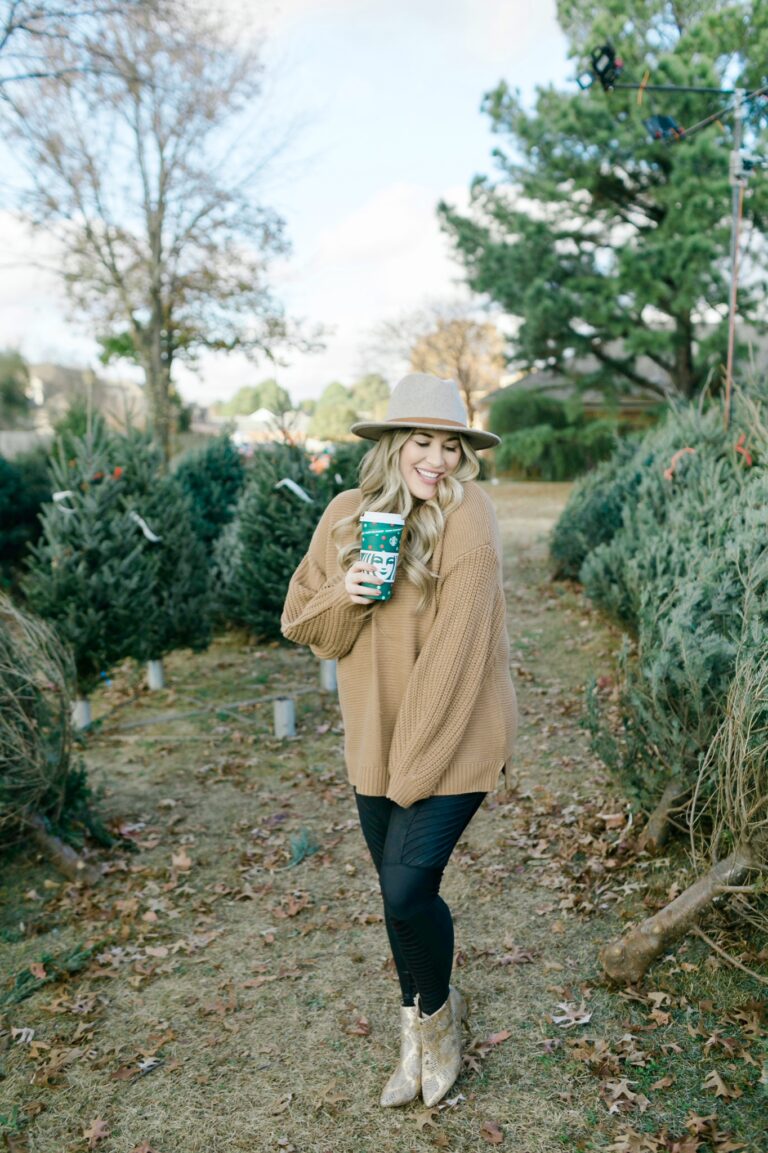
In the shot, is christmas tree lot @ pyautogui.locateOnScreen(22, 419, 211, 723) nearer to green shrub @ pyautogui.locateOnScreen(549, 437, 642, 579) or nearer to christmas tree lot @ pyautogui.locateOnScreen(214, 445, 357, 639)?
christmas tree lot @ pyautogui.locateOnScreen(214, 445, 357, 639)

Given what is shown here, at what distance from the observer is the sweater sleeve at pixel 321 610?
108 inches

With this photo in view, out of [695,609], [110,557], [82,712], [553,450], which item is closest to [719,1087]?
[695,609]

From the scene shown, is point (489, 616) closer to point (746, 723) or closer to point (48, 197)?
point (746, 723)

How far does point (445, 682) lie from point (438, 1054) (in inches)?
53.0

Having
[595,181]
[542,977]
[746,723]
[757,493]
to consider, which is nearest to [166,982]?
[542,977]

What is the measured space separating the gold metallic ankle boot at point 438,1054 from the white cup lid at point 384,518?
5.35 ft

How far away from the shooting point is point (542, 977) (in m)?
3.70

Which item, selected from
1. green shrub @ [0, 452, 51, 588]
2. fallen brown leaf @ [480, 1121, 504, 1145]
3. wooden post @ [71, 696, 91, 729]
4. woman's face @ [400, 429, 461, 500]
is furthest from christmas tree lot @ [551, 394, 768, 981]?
green shrub @ [0, 452, 51, 588]

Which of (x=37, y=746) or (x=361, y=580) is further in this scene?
(x=37, y=746)

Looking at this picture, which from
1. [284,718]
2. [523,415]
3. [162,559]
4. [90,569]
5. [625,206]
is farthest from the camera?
[523,415]

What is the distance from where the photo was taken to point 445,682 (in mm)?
2590

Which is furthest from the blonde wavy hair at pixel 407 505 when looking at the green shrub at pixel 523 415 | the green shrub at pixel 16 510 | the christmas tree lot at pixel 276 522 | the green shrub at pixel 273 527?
the green shrub at pixel 523 415

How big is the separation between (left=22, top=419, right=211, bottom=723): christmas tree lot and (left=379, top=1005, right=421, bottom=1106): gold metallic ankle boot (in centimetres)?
499

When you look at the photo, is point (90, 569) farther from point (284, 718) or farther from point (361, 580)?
point (361, 580)
